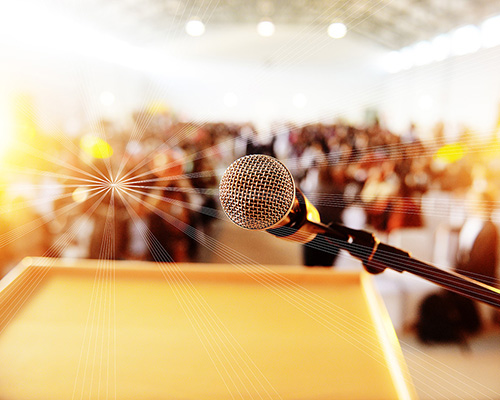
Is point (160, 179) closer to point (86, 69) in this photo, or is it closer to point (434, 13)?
point (86, 69)

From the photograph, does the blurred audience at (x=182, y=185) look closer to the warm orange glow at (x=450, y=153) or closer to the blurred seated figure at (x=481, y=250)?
the warm orange glow at (x=450, y=153)

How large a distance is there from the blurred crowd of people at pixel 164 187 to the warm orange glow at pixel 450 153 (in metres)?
0.02

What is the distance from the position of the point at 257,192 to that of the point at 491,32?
5.94 meters

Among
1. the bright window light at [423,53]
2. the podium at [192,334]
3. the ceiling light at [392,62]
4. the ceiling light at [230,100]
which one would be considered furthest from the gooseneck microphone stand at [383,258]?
the ceiling light at [392,62]

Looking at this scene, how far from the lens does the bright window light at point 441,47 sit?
5.86 m

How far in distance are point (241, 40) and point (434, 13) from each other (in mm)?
3866

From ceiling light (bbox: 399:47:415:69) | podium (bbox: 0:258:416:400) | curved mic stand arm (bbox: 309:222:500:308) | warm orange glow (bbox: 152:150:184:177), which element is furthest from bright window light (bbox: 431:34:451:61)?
curved mic stand arm (bbox: 309:222:500:308)

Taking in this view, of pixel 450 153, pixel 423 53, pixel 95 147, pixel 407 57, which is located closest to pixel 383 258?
pixel 95 147

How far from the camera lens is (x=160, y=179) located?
2.19m

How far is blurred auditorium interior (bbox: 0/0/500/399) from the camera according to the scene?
7.01 ft

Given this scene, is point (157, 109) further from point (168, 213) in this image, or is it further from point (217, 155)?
point (168, 213)

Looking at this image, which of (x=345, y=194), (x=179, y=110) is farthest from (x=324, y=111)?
(x=345, y=194)

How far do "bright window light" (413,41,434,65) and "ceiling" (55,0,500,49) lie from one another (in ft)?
0.47

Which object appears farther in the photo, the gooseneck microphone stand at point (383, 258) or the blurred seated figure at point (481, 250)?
the blurred seated figure at point (481, 250)
